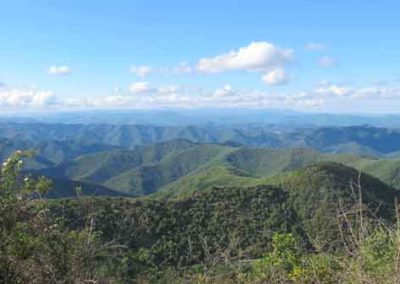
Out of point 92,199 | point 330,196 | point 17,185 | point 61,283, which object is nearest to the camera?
point 61,283

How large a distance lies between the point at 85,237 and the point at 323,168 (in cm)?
10619

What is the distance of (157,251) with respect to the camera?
6300 centimetres

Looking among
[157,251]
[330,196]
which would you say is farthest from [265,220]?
[157,251]

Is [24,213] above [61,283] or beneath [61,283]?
above

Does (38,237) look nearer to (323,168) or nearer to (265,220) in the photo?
(265,220)

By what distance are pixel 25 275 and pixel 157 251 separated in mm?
57109

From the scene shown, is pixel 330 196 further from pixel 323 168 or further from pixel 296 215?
pixel 323 168

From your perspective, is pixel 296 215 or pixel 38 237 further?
pixel 296 215

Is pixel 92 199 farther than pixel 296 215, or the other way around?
pixel 296 215

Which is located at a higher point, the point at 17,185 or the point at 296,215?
the point at 17,185

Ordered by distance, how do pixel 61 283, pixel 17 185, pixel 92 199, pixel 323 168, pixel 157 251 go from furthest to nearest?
pixel 323 168
pixel 157 251
pixel 92 199
pixel 17 185
pixel 61 283

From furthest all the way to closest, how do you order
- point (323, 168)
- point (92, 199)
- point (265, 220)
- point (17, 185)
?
point (323, 168) < point (265, 220) < point (92, 199) < point (17, 185)

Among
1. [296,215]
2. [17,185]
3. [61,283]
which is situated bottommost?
[296,215]

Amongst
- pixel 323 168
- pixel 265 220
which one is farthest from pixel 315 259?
pixel 323 168
